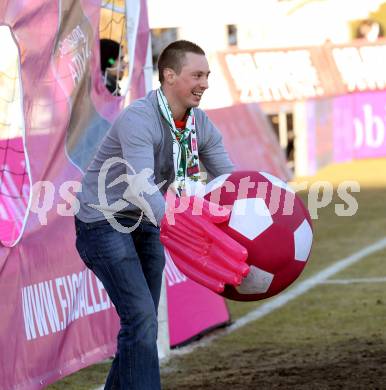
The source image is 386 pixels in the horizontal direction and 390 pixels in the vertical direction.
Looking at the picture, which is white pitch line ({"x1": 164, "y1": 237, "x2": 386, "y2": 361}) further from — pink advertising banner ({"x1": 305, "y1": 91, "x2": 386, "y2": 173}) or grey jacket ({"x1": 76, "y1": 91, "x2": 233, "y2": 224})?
pink advertising banner ({"x1": 305, "y1": 91, "x2": 386, "y2": 173})

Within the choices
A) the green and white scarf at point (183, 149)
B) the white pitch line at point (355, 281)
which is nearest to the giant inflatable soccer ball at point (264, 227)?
the green and white scarf at point (183, 149)

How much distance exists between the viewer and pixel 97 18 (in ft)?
23.8

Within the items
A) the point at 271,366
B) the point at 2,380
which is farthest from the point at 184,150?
the point at 271,366

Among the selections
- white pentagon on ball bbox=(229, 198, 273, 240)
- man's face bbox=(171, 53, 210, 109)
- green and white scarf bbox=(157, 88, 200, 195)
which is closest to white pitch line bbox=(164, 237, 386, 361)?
green and white scarf bbox=(157, 88, 200, 195)

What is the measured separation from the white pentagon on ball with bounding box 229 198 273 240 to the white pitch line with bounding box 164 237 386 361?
2727 mm

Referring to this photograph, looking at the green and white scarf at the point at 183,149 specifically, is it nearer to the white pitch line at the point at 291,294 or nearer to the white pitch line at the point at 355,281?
the white pitch line at the point at 291,294

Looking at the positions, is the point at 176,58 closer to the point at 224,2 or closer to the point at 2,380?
the point at 2,380

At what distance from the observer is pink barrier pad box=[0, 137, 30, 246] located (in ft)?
20.1

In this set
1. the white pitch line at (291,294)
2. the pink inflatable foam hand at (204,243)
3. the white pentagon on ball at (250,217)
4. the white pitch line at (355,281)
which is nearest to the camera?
the pink inflatable foam hand at (204,243)

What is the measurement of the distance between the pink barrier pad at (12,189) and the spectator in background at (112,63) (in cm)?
138

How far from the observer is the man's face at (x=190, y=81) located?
540 cm

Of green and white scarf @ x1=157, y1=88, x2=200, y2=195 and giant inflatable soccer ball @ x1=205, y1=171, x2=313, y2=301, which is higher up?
green and white scarf @ x1=157, y1=88, x2=200, y2=195

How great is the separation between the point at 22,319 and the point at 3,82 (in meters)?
1.37

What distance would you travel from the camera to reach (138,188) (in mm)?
5262
